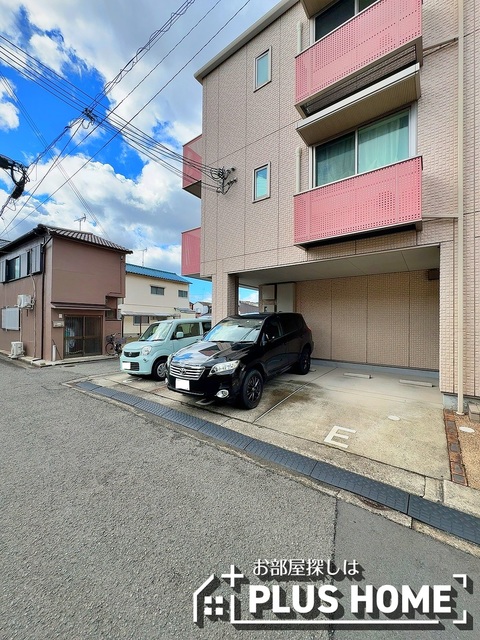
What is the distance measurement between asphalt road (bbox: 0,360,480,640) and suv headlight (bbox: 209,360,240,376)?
51.4 inches

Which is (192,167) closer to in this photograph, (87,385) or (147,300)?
(87,385)

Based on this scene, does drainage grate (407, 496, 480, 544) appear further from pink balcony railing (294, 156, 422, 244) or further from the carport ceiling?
the carport ceiling

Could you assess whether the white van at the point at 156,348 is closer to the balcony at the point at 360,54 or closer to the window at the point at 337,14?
the balcony at the point at 360,54

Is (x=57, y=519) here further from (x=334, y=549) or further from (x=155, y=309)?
(x=155, y=309)

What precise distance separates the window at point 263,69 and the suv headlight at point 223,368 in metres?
7.65

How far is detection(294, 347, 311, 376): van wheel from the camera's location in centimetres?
688

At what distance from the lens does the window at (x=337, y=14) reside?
587cm

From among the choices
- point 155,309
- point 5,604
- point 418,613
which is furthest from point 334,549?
point 155,309

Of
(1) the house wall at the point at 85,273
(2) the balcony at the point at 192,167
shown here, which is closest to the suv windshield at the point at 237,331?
(2) the balcony at the point at 192,167

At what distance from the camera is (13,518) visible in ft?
7.35

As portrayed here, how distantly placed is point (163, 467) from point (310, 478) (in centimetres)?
162

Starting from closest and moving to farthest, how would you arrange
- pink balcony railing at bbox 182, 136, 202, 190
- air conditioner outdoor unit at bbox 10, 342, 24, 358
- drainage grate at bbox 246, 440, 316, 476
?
1. drainage grate at bbox 246, 440, 316, 476
2. pink balcony railing at bbox 182, 136, 202, 190
3. air conditioner outdoor unit at bbox 10, 342, 24, 358

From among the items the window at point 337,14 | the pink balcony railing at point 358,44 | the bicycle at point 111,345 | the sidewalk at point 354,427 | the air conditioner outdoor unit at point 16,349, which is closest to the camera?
the sidewalk at point 354,427

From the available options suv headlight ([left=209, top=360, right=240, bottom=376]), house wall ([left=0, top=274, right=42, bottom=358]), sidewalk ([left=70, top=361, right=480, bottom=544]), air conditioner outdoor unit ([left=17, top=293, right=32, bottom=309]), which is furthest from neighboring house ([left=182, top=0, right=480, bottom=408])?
air conditioner outdoor unit ([left=17, top=293, right=32, bottom=309])
